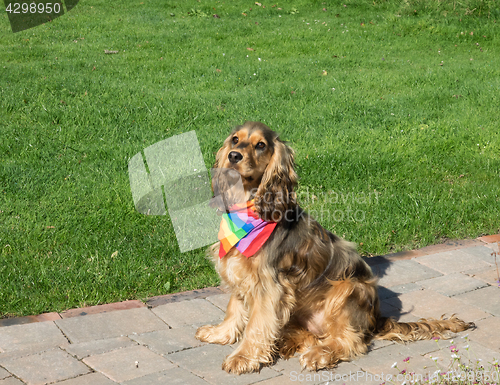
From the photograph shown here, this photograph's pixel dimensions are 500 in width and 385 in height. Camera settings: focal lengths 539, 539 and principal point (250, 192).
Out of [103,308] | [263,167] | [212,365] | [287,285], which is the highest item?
[263,167]

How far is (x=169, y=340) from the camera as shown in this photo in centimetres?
388

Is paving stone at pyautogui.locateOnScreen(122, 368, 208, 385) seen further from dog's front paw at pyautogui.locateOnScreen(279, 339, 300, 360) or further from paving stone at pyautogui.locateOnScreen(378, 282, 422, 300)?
paving stone at pyautogui.locateOnScreen(378, 282, 422, 300)

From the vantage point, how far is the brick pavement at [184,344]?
342 cm

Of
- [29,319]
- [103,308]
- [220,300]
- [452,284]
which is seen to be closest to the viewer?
[29,319]

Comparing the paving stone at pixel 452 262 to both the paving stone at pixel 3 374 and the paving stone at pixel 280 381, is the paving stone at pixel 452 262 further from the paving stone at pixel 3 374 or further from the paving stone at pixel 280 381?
the paving stone at pixel 3 374

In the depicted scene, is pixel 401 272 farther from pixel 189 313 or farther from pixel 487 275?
pixel 189 313

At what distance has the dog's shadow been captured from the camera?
4461 mm

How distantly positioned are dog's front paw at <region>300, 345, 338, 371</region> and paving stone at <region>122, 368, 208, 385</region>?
68cm

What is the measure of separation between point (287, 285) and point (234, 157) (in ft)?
3.15

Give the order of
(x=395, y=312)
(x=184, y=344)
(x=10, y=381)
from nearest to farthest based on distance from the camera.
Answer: (x=10, y=381) < (x=184, y=344) < (x=395, y=312)

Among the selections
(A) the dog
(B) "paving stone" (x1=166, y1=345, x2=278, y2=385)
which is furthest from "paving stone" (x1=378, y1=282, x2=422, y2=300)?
(B) "paving stone" (x1=166, y1=345, x2=278, y2=385)

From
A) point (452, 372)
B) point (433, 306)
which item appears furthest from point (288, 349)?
point (433, 306)

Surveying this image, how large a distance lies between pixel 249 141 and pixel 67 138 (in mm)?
4654

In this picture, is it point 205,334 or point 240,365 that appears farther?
point 205,334
